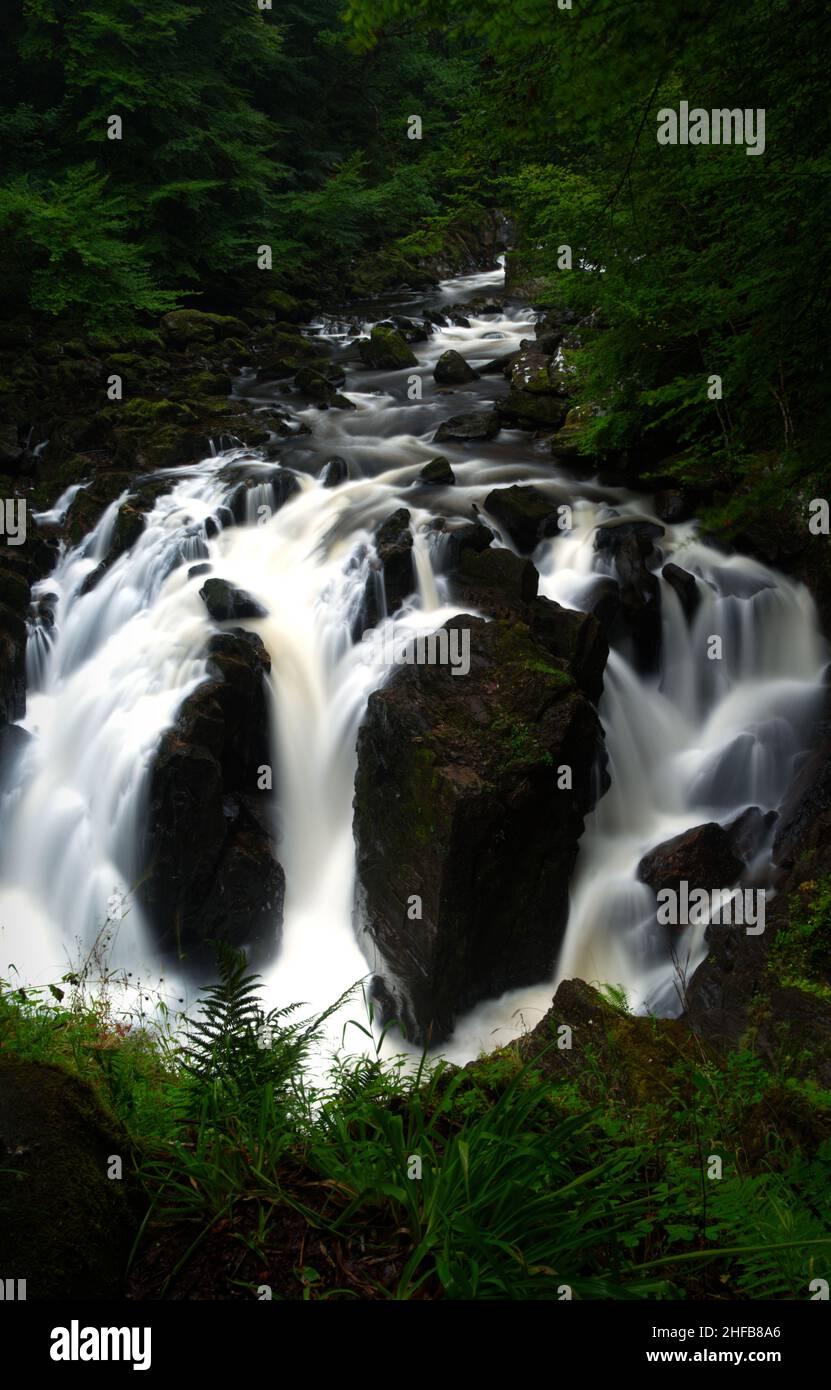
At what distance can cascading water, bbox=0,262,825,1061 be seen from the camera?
26.7 feet

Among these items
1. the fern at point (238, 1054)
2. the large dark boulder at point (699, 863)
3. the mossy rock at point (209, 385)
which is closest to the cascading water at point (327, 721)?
the large dark boulder at point (699, 863)

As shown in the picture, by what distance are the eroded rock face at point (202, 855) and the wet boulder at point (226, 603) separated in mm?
1528

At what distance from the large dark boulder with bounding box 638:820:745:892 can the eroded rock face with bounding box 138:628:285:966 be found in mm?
3869

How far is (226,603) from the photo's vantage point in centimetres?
991

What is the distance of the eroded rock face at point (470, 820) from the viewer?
7031mm

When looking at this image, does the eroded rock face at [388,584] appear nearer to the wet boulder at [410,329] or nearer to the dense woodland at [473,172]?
Result: the dense woodland at [473,172]

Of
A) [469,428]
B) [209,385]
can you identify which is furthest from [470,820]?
[209,385]

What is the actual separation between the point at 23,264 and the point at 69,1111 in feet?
61.3

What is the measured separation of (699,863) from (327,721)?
13.7 ft

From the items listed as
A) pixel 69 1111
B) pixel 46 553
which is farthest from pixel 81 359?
pixel 69 1111

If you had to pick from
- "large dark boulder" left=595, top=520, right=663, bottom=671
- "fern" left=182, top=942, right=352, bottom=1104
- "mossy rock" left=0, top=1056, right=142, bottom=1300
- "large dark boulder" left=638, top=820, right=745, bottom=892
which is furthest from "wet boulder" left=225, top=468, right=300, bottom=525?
"mossy rock" left=0, top=1056, right=142, bottom=1300

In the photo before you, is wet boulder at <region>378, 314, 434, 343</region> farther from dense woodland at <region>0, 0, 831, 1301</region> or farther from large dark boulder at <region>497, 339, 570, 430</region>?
dense woodland at <region>0, 0, 831, 1301</region>

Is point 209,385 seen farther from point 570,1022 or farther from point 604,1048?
point 604,1048

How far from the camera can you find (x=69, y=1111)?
2.14 m
